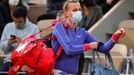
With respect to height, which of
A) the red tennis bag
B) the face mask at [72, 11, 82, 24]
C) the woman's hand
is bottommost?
the red tennis bag

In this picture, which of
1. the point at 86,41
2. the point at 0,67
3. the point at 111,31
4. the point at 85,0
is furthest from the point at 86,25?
the point at 86,41

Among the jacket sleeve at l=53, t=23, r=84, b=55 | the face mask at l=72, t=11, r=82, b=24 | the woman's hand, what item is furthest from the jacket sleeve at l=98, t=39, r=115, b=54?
the face mask at l=72, t=11, r=82, b=24

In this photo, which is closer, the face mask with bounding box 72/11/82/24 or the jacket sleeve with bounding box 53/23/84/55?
the jacket sleeve with bounding box 53/23/84/55

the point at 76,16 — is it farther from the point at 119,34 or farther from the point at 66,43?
the point at 119,34

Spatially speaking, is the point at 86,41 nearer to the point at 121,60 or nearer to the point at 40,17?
the point at 121,60

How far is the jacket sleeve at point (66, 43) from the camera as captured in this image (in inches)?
208

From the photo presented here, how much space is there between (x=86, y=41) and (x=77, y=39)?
15cm

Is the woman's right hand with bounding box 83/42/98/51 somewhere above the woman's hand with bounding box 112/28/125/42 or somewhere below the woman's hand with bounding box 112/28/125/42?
below

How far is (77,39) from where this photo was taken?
5.41 metres

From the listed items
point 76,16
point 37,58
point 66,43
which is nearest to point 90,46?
point 66,43

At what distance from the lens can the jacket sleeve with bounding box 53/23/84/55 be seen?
527 cm

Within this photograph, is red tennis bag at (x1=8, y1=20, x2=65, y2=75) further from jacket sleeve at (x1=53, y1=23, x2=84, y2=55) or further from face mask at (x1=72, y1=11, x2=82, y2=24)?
face mask at (x1=72, y1=11, x2=82, y2=24)

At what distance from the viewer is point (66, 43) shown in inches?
209

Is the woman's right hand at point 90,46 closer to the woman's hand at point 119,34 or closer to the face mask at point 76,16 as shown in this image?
the woman's hand at point 119,34
